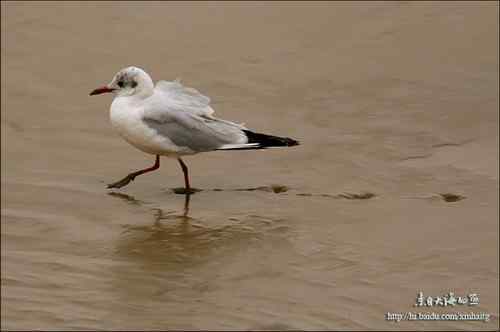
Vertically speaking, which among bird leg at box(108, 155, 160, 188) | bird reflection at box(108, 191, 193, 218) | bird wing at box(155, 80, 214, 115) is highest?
bird wing at box(155, 80, 214, 115)

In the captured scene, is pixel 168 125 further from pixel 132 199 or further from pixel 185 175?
pixel 132 199

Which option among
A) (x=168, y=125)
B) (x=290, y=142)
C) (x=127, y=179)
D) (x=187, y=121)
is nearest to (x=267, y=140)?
(x=290, y=142)

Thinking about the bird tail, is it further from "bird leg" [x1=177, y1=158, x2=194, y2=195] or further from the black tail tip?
"bird leg" [x1=177, y1=158, x2=194, y2=195]

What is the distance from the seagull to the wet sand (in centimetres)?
25

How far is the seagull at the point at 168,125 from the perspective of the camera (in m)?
7.52

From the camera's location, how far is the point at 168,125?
24.9ft

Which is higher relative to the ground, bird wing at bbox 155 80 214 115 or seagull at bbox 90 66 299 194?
bird wing at bbox 155 80 214 115

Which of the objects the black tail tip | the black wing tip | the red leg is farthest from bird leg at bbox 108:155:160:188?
the black tail tip

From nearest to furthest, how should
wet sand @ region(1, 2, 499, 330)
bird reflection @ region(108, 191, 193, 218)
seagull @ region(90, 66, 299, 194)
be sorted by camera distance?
wet sand @ region(1, 2, 499, 330), bird reflection @ region(108, 191, 193, 218), seagull @ region(90, 66, 299, 194)

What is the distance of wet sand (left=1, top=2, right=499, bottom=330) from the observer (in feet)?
18.3

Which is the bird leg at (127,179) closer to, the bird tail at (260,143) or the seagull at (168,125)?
the seagull at (168,125)

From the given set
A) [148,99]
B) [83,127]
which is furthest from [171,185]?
[83,127]

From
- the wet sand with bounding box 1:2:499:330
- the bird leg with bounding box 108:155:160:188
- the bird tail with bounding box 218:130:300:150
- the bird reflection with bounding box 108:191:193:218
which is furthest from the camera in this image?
the bird tail with bounding box 218:130:300:150

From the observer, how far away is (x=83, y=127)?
8.51 metres
